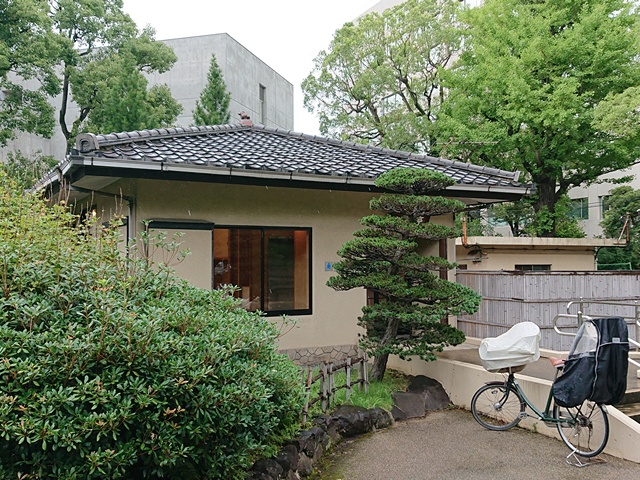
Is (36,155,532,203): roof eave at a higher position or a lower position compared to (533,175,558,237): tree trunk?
lower

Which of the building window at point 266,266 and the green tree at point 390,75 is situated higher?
the green tree at point 390,75

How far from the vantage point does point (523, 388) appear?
20.2ft

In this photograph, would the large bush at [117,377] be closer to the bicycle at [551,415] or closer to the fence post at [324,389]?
the fence post at [324,389]

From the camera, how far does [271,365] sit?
12.9 ft

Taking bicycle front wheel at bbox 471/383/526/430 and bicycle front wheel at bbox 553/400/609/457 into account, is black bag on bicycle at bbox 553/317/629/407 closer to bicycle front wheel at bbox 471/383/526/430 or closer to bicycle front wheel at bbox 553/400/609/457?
bicycle front wheel at bbox 553/400/609/457

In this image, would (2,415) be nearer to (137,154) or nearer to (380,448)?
(380,448)

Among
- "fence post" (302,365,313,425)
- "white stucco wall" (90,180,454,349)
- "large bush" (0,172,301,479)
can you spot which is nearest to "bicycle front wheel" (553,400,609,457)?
"fence post" (302,365,313,425)

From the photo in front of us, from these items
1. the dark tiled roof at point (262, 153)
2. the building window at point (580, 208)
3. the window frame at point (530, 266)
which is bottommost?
the window frame at point (530, 266)

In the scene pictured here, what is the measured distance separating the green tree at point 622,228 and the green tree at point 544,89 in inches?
163

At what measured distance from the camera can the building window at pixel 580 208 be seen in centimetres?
2986

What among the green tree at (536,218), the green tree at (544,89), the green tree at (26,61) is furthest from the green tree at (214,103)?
the green tree at (536,218)

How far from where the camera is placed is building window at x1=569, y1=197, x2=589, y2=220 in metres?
29.9

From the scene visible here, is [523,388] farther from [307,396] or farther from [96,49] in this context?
[96,49]

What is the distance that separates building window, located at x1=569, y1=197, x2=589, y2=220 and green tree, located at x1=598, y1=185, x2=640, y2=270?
5.77m
